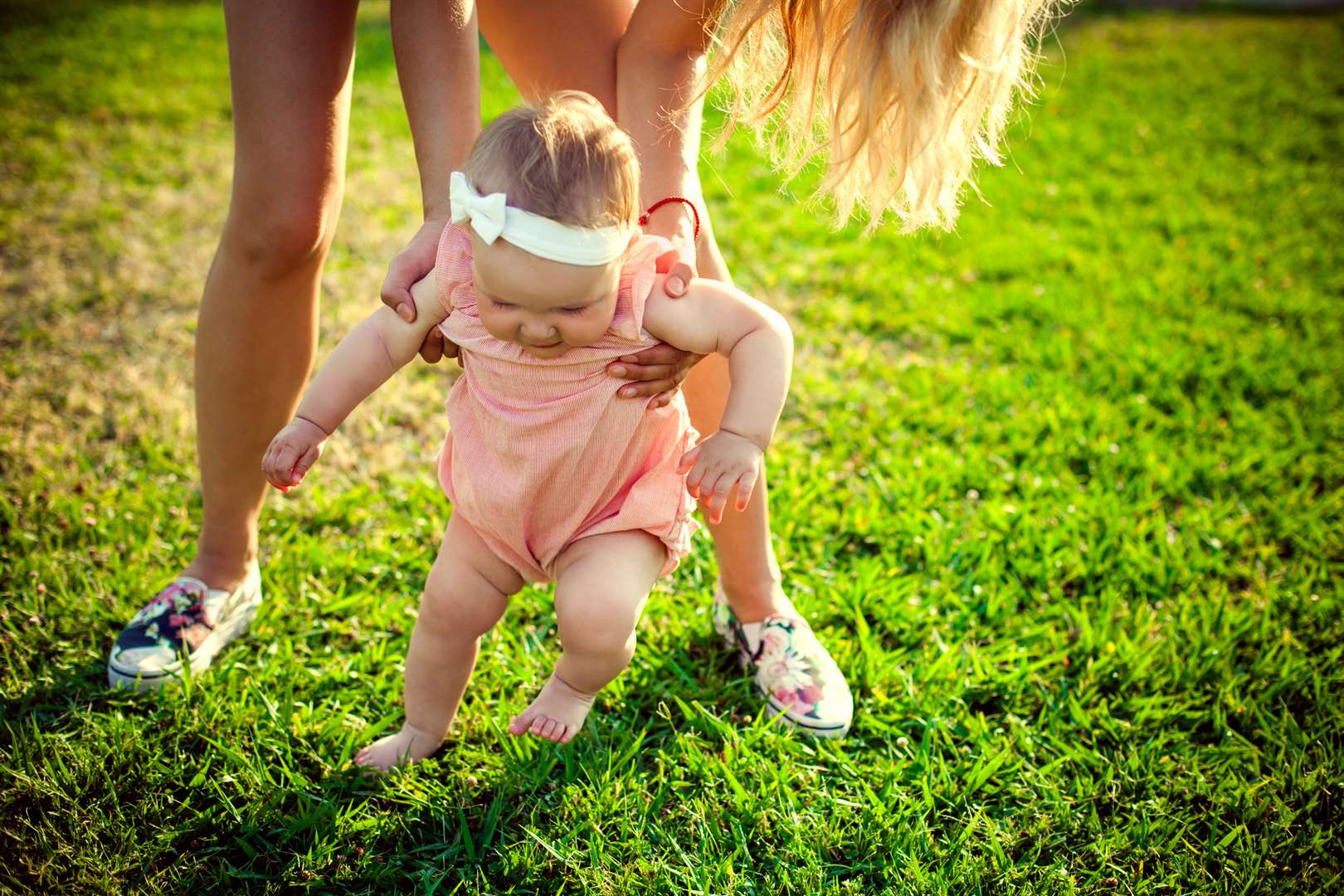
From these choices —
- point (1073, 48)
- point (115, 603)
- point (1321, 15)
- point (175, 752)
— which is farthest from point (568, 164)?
point (1321, 15)

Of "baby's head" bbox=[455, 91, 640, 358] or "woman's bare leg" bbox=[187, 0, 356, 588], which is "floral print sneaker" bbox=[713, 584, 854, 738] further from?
"woman's bare leg" bbox=[187, 0, 356, 588]

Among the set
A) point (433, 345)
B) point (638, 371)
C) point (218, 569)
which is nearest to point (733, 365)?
point (638, 371)

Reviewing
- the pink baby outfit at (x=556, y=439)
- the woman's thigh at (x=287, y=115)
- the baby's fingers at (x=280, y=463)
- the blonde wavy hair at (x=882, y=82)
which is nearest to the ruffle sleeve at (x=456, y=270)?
the pink baby outfit at (x=556, y=439)

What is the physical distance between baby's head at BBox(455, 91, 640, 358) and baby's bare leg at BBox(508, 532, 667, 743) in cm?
39

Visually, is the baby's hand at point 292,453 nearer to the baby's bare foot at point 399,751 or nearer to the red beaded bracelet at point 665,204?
the baby's bare foot at point 399,751

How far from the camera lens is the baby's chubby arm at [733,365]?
1.52 meters

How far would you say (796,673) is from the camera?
210 cm

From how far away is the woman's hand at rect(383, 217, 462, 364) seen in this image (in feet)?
5.49

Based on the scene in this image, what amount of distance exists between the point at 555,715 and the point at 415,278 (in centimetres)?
81

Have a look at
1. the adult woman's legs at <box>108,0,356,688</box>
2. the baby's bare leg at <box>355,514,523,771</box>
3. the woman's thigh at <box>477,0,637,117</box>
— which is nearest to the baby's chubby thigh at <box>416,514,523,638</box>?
the baby's bare leg at <box>355,514,523,771</box>

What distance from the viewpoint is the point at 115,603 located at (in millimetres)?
2232

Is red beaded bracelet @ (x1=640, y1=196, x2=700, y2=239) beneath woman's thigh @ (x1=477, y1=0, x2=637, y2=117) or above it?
beneath

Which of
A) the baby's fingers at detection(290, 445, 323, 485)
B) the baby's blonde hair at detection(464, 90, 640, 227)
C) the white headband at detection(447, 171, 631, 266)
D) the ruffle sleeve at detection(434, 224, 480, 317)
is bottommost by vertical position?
the baby's fingers at detection(290, 445, 323, 485)

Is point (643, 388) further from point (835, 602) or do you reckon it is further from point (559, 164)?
point (835, 602)
